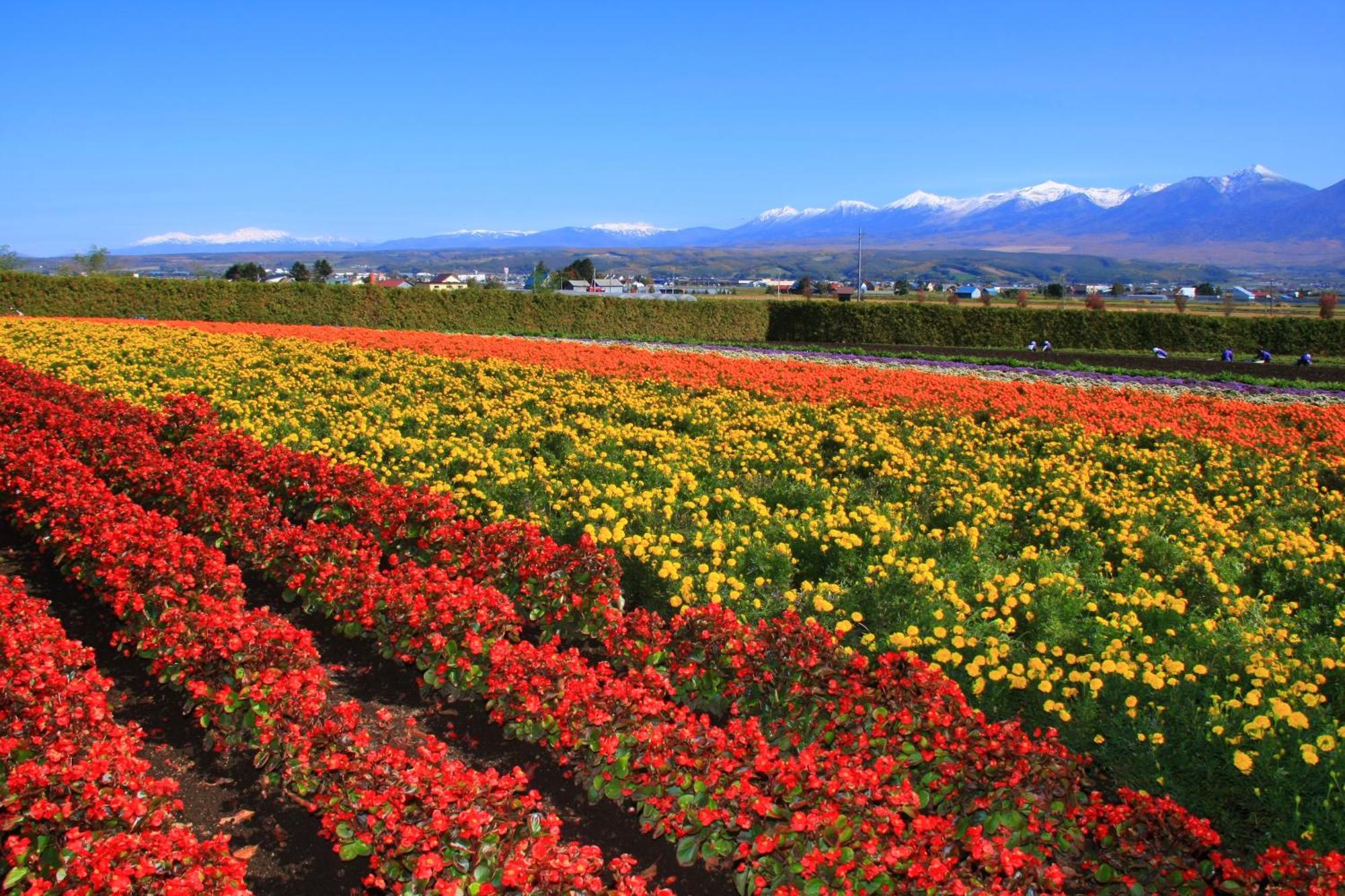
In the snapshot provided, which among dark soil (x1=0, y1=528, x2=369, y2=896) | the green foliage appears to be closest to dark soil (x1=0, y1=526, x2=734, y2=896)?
dark soil (x1=0, y1=528, x2=369, y2=896)

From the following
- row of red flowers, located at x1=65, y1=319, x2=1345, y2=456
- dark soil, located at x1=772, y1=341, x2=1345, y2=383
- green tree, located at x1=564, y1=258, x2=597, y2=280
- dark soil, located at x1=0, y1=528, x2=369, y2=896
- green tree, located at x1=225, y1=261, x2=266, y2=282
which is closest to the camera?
dark soil, located at x1=0, y1=528, x2=369, y2=896

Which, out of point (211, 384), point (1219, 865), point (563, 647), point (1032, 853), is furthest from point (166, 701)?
point (211, 384)

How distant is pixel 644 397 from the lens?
12.7 meters

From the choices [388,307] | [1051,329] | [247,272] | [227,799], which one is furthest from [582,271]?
[227,799]

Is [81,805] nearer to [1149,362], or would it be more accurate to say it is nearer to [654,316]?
[1149,362]

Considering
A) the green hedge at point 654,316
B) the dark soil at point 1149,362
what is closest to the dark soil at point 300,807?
the dark soil at point 1149,362

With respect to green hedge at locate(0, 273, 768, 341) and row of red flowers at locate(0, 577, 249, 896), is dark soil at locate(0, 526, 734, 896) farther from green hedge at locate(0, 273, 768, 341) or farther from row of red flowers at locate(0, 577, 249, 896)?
green hedge at locate(0, 273, 768, 341)

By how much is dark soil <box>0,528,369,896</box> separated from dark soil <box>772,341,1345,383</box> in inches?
887

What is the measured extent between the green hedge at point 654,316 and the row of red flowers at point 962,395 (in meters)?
18.5

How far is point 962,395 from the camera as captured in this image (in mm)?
Answer: 13117

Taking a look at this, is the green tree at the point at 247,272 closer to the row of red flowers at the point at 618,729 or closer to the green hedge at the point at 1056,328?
the green hedge at the point at 1056,328

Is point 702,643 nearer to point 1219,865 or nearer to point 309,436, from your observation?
point 1219,865

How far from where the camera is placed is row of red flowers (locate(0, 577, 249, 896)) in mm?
3191

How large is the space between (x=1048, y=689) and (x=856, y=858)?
5.35 feet
